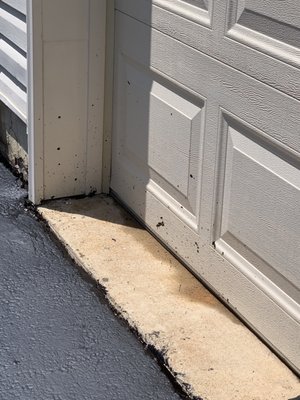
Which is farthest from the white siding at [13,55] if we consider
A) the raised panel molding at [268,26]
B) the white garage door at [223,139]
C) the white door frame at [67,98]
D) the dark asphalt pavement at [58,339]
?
the raised panel molding at [268,26]

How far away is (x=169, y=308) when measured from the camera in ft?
10.2

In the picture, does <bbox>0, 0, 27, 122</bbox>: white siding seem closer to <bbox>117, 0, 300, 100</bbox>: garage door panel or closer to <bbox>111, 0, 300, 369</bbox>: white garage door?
<bbox>111, 0, 300, 369</bbox>: white garage door

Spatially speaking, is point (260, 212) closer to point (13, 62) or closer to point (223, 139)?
point (223, 139)

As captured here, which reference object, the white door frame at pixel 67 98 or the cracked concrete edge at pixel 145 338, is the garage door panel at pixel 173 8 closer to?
the white door frame at pixel 67 98

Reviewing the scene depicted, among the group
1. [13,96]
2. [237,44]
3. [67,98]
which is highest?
[237,44]

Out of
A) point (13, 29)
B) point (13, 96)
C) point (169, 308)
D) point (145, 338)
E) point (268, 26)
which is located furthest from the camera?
point (13, 96)

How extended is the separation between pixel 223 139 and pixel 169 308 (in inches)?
25.9

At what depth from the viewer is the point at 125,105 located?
12.0ft

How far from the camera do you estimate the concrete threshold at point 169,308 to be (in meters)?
2.71

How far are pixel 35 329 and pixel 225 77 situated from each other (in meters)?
1.12

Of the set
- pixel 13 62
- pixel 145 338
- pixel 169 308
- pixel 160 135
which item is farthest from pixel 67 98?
pixel 145 338

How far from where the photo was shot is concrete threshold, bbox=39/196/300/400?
2709mm

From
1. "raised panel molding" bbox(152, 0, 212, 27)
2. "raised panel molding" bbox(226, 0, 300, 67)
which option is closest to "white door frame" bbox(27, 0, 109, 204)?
"raised panel molding" bbox(152, 0, 212, 27)

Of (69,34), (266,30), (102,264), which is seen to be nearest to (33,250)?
(102,264)
